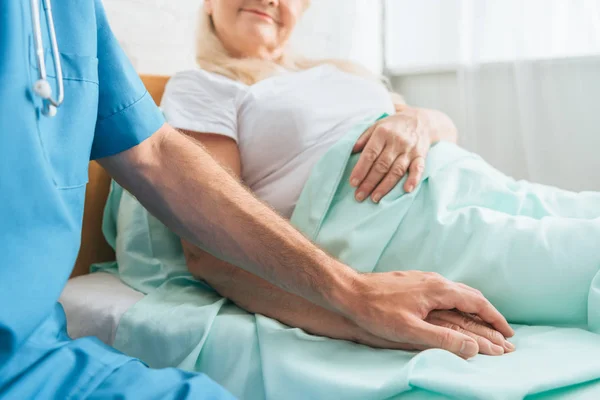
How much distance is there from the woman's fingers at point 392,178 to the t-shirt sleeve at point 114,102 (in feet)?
1.31

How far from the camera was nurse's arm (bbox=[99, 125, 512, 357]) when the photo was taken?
0.68m

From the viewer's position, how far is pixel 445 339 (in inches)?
25.1

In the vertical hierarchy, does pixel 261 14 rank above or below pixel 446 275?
above

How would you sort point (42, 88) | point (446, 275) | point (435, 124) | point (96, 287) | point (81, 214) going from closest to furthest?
point (42, 88) < point (81, 214) < point (446, 275) < point (96, 287) < point (435, 124)

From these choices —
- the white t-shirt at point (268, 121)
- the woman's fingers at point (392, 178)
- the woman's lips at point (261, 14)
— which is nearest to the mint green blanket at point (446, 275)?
the woman's fingers at point (392, 178)

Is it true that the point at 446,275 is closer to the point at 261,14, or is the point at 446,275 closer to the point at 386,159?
the point at 386,159

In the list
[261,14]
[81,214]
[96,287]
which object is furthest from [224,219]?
[261,14]

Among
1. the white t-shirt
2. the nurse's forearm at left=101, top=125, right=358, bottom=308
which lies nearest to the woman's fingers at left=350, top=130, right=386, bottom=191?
the white t-shirt

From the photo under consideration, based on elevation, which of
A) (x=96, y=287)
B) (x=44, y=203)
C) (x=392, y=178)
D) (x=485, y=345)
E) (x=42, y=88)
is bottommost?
(x=96, y=287)

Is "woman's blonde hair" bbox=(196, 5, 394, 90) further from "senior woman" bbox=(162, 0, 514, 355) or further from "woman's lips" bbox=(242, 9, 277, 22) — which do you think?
"woman's lips" bbox=(242, 9, 277, 22)

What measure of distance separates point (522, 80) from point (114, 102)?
1647mm

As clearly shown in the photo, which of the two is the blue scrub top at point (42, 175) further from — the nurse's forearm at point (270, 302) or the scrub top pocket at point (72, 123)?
the nurse's forearm at point (270, 302)

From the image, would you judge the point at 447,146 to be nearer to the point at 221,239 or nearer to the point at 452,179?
the point at 452,179

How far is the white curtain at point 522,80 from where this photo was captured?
6.00 ft
